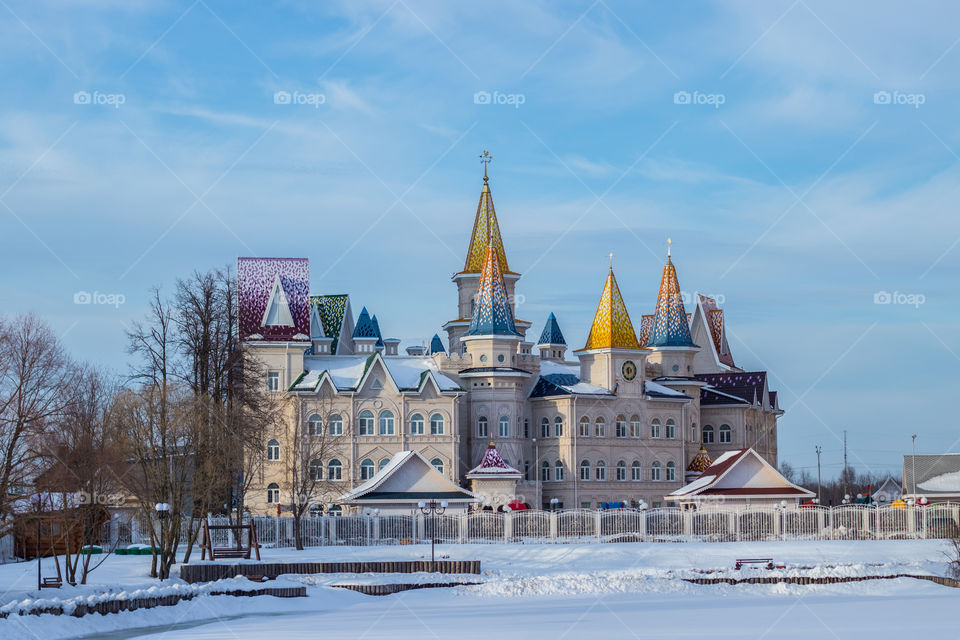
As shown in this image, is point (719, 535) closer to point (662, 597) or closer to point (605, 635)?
point (662, 597)

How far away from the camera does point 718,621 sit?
29.7m

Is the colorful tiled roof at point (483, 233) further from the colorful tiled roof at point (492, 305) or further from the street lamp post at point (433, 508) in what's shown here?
the street lamp post at point (433, 508)

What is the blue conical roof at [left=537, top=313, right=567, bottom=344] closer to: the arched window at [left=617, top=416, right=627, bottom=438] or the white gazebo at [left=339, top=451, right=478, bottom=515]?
the arched window at [left=617, top=416, right=627, bottom=438]

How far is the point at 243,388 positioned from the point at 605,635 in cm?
3149

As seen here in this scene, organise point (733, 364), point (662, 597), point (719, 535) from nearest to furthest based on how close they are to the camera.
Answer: point (662, 597) → point (719, 535) → point (733, 364)

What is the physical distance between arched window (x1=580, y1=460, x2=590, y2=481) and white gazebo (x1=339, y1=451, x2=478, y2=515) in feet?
47.9

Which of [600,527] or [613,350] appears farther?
[613,350]

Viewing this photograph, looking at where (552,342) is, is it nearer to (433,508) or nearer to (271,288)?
(271,288)

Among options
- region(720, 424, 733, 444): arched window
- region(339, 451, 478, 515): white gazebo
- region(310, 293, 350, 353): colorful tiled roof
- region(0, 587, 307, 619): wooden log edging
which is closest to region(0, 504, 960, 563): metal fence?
region(339, 451, 478, 515): white gazebo

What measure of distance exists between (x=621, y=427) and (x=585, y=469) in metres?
3.25

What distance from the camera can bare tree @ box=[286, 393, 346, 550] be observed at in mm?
60375

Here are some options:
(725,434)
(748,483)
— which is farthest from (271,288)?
(725,434)

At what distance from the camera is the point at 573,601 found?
3466 cm

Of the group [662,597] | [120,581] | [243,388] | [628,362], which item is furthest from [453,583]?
[628,362]
